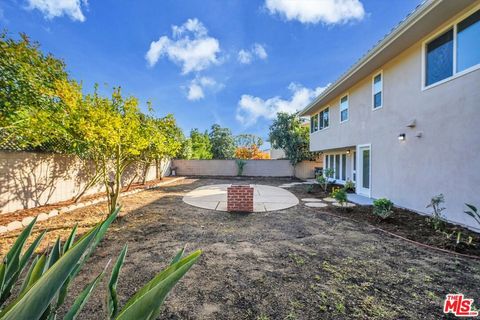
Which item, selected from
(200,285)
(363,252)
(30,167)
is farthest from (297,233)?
(30,167)

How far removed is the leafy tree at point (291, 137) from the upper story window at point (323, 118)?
15.0 feet

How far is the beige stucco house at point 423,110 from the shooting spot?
466 cm

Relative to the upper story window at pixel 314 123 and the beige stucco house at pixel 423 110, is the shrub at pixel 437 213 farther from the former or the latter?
the upper story window at pixel 314 123

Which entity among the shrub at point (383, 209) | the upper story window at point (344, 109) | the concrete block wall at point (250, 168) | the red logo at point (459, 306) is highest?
the upper story window at point (344, 109)

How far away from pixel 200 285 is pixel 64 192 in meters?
7.05

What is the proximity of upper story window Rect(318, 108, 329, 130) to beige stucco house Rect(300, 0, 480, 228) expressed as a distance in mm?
3112

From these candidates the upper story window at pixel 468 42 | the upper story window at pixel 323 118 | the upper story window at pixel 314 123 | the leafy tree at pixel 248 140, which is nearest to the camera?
the upper story window at pixel 468 42

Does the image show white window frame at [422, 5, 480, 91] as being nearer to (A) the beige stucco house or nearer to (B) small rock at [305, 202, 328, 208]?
(A) the beige stucco house

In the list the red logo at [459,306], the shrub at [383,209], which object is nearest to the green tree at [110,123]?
the red logo at [459,306]

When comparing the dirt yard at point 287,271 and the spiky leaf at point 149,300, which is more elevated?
the spiky leaf at point 149,300

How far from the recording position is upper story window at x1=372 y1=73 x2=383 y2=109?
767 centimetres

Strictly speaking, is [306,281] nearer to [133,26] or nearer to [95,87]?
[95,87]

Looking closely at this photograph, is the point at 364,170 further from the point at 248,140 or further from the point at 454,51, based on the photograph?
the point at 248,140

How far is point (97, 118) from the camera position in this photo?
4914 millimetres
